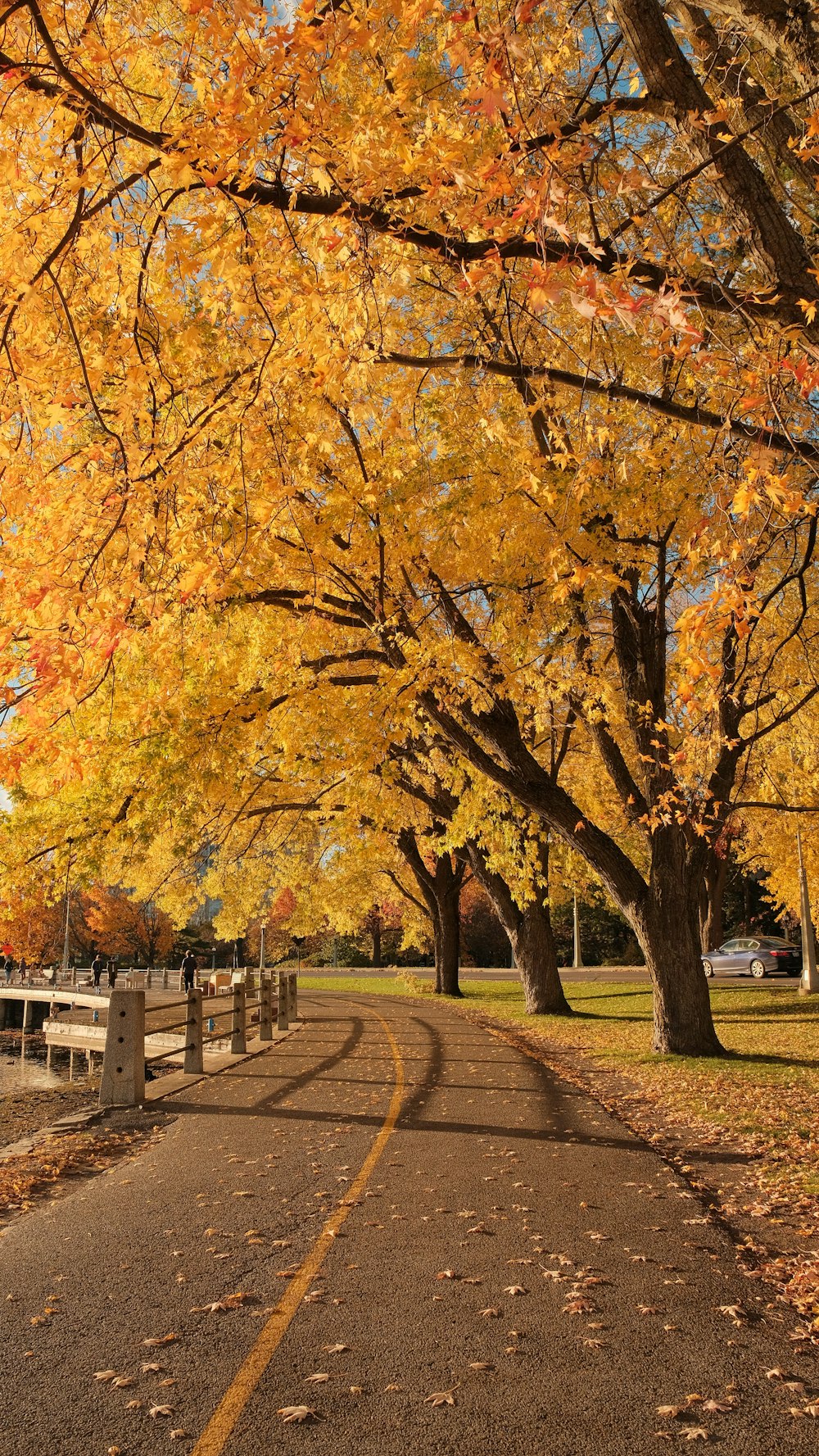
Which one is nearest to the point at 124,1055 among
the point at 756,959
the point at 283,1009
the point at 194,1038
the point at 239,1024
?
the point at 194,1038

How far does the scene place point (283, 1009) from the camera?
72.1 ft

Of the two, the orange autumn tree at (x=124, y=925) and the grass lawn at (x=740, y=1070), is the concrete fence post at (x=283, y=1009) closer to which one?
the grass lawn at (x=740, y=1070)

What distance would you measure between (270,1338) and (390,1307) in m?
0.65

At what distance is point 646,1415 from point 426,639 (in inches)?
394

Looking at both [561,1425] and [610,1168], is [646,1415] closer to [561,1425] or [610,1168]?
[561,1425]

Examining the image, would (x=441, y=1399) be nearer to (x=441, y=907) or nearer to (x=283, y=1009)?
(x=283, y=1009)

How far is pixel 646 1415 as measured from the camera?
3758 millimetres

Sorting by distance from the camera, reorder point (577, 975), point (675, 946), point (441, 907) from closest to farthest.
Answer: point (675, 946) → point (441, 907) → point (577, 975)

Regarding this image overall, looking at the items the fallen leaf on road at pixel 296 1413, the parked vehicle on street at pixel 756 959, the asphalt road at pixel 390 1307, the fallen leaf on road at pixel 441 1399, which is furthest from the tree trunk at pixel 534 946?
the fallen leaf on road at pixel 296 1413

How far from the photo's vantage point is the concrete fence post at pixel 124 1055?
36.5ft

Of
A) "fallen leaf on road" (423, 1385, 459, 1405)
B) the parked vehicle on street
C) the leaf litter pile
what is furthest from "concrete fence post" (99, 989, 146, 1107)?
the parked vehicle on street

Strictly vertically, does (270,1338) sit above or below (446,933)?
below

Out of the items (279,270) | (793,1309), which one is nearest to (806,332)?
(279,270)

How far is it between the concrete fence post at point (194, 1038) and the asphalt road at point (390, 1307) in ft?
14.2
